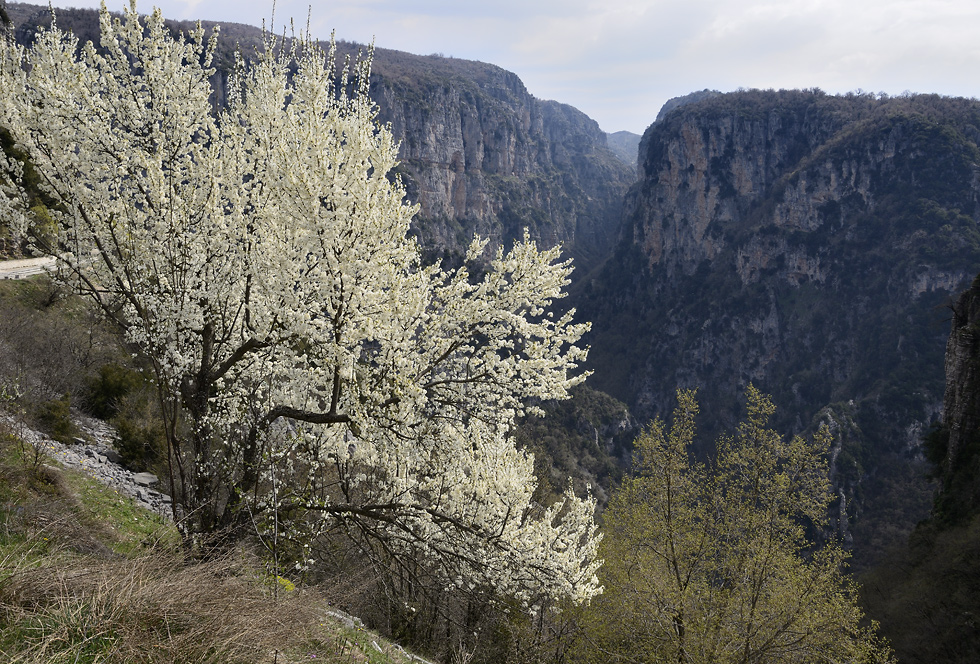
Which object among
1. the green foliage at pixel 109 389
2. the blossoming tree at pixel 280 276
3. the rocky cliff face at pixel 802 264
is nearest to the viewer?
the blossoming tree at pixel 280 276

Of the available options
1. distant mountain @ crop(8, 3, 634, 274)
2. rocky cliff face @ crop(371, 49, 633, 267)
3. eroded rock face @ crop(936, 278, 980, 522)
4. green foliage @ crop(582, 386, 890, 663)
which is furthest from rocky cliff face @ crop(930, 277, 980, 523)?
distant mountain @ crop(8, 3, 634, 274)

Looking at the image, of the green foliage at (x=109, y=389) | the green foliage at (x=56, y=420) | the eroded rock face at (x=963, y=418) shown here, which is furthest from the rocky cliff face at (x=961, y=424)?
the green foliage at (x=56, y=420)

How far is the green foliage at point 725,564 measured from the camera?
10758 mm

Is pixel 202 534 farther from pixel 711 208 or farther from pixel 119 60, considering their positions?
pixel 711 208

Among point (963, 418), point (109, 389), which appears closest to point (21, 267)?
point (109, 389)

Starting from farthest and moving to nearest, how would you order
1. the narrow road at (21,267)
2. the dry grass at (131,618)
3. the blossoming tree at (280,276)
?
the narrow road at (21,267), the blossoming tree at (280,276), the dry grass at (131,618)

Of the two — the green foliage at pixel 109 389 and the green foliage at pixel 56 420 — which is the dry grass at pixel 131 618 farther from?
the green foliage at pixel 109 389

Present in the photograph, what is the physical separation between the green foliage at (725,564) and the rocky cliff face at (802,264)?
63.1 m

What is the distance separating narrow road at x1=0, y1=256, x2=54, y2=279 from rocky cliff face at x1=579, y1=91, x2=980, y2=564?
254 feet

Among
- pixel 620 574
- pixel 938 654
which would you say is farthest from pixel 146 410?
pixel 938 654

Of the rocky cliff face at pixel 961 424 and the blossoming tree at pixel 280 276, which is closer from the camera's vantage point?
the blossoming tree at pixel 280 276

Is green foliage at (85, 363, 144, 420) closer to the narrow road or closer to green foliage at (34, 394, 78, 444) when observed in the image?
green foliage at (34, 394, 78, 444)

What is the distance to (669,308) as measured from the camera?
144 m

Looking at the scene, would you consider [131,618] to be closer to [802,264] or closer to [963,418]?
[963,418]
